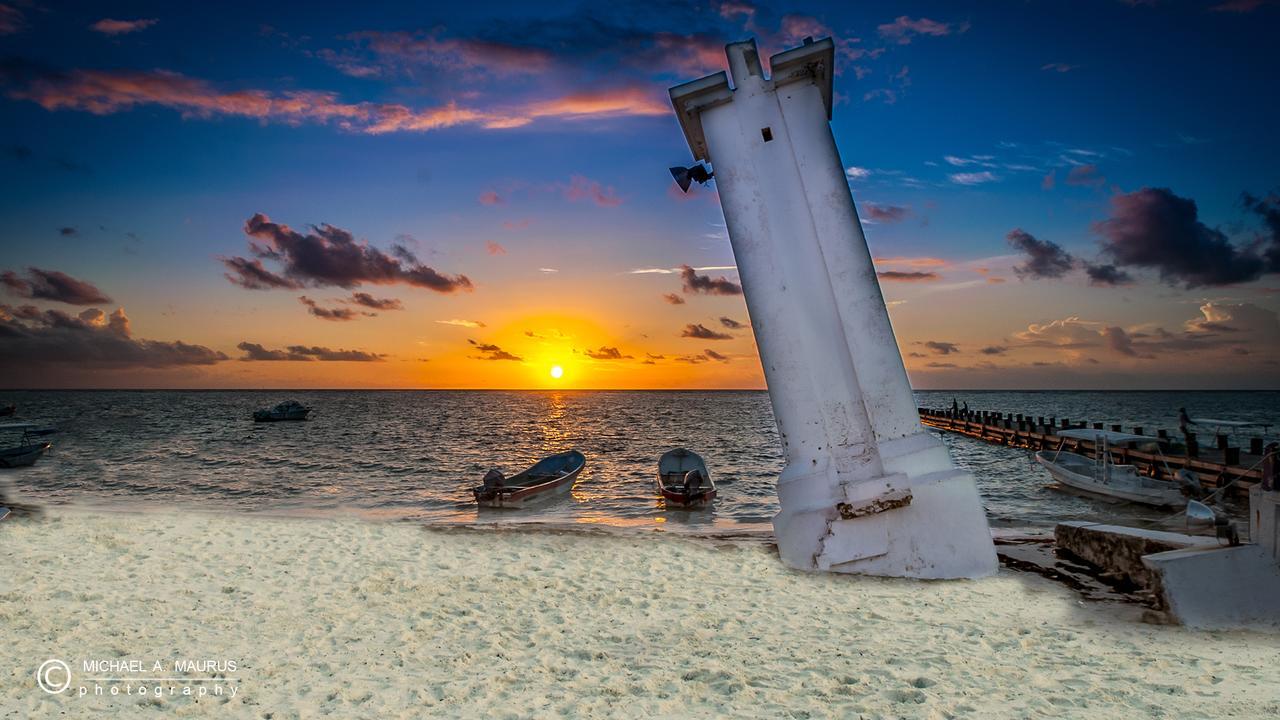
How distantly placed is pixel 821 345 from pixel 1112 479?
56.7ft

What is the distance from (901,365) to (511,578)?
5474mm

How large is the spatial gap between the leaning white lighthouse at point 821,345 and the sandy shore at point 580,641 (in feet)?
1.92

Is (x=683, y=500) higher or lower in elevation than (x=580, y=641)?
lower

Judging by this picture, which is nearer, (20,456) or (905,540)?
(905,540)

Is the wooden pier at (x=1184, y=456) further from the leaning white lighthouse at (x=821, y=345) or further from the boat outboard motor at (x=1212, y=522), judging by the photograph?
the leaning white lighthouse at (x=821, y=345)

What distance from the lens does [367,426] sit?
64562 mm

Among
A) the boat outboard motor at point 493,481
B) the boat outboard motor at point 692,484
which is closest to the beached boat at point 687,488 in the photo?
the boat outboard motor at point 692,484

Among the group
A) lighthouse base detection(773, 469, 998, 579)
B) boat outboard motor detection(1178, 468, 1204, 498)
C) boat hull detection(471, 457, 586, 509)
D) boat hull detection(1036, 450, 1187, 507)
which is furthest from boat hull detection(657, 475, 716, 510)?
boat outboard motor detection(1178, 468, 1204, 498)

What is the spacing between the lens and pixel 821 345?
7828 mm

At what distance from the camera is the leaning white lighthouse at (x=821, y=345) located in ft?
24.4

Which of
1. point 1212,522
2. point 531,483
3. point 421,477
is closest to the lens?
point 1212,522

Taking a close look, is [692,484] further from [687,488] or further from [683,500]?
[683,500]

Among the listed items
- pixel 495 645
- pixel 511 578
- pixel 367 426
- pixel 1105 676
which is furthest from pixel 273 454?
pixel 1105 676

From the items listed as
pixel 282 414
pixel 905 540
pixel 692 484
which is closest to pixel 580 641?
pixel 905 540
